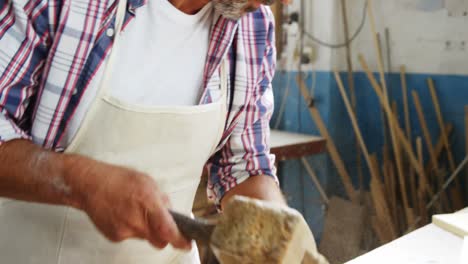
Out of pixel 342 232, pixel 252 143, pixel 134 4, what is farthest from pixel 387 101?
pixel 134 4

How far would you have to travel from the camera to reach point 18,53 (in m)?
0.88

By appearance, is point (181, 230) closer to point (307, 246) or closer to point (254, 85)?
point (307, 246)

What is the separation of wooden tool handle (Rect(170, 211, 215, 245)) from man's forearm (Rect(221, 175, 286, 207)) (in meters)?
0.42

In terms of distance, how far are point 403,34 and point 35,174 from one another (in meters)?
2.80

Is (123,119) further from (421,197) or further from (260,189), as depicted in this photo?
(421,197)

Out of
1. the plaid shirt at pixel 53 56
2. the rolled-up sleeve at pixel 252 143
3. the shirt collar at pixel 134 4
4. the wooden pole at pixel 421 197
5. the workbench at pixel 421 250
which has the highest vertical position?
the shirt collar at pixel 134 4

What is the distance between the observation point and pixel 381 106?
126 inches

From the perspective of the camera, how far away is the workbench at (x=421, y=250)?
1325 millimetres

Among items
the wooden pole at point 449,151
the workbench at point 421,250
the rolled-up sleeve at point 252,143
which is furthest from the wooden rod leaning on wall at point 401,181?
the rolled-up sleeve at point 252,143

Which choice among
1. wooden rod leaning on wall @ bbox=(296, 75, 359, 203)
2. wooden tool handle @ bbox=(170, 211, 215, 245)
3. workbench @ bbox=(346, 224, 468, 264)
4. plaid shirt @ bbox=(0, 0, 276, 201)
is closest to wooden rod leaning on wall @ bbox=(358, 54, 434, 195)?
wooden rod leaning on wall @ bbox=(296, 75, 359, 203)

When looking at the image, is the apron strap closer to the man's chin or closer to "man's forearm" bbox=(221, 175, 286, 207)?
the man's chin

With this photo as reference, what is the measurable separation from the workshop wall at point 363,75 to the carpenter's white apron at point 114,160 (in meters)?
2.21

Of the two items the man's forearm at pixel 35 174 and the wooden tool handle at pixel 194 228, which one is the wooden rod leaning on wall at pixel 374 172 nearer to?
the wooden tool handle at pixel 194 228

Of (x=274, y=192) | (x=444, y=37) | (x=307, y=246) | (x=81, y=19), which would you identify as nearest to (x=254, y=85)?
(x=274, y=192)
